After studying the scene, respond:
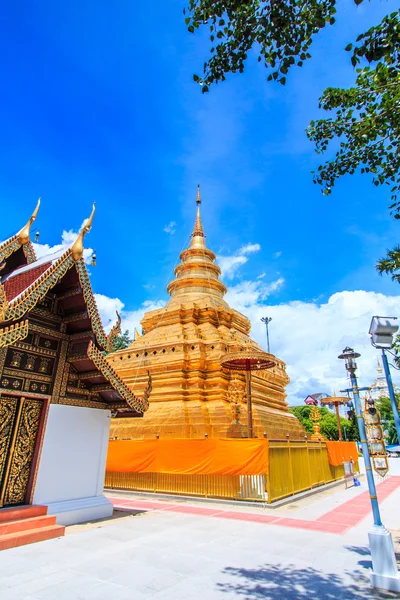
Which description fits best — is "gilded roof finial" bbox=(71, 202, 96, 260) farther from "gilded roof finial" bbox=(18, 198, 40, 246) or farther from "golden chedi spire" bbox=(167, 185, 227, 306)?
"golden chedi spire" bbox=(167, 185, 227, 306)

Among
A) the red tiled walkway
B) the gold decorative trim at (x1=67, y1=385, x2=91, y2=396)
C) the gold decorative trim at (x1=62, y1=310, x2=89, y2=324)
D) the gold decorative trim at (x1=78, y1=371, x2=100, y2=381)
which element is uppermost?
the gold decorative trim at (x1=62, y1=310, x2=89, y2=324)

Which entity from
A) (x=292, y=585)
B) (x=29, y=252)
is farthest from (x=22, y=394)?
(x=292, y=585)

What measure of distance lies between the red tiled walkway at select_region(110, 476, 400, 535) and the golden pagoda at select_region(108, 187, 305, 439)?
4192 mm

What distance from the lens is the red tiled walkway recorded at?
7918 millimetres

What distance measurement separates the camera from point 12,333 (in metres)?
6.05

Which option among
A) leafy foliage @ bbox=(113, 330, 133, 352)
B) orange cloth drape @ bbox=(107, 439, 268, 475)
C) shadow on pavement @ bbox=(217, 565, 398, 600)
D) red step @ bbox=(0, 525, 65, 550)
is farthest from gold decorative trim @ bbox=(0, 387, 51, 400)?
leafy foliage @ bbox=(113, 330, 133, 352)

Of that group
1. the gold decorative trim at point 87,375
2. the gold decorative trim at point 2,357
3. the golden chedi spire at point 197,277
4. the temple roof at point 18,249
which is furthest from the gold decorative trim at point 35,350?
the golden chedi spire at point 197,277

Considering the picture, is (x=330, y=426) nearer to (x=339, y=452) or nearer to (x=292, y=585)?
(x=339, y=452)

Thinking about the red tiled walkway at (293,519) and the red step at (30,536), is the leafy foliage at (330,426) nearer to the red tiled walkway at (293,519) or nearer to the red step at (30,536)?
the red tiled walkway at (293,519)

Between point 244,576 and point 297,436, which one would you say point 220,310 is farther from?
point 244,576

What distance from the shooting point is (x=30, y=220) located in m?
8.67

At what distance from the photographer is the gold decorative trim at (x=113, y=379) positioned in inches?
294

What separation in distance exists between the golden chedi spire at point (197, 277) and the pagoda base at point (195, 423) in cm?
791

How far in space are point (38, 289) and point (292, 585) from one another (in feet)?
18.9
